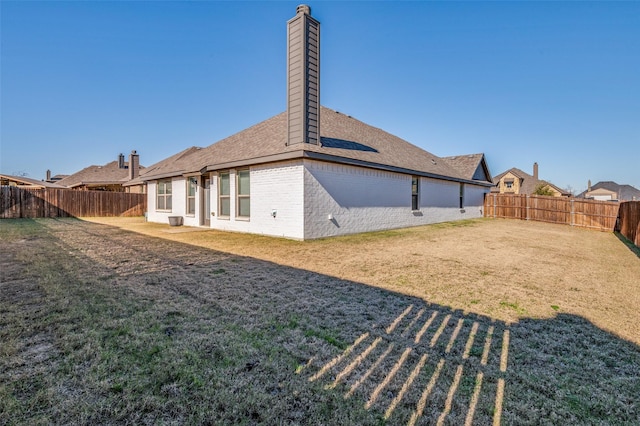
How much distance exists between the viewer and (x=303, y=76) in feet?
29.5

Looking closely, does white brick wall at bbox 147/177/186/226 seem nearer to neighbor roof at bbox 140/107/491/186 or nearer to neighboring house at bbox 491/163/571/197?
neighbor roof at bbox 140/107/491/186

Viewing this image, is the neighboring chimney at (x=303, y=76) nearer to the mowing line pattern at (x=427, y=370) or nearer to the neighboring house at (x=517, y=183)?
the mowing line pattern at (x=427, y=370)

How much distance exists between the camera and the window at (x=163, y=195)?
1513cm

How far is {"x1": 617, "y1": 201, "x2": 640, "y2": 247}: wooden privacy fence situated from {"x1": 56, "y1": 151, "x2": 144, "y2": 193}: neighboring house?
28620 millimetres

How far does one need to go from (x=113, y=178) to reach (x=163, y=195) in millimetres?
17778

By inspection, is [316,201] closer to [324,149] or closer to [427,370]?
[324,149]

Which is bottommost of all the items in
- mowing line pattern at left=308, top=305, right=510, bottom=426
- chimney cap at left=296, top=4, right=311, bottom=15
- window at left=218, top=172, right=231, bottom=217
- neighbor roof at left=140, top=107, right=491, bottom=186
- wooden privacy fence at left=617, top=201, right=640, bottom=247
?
mowing line pattern at left=308, top=305, right=510, bottom=426

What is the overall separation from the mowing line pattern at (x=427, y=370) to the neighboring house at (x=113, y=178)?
25.7 meters

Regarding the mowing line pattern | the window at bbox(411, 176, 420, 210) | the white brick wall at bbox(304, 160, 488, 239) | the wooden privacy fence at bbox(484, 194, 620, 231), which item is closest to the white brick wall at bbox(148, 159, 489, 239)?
the white brick wall at bbox(304, 160, 488, 239)

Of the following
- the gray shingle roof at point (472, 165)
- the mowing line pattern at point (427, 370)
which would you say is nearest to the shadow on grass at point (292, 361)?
the mowing line pattern at point (427, 370)

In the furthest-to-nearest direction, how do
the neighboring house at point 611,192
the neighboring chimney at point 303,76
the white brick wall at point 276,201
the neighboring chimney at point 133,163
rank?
the neighboring house at point 611,192 < the neighboring chimney at point 133,163 < the neighboring chimney at point 303,76 < the white brick wall at point 276,201

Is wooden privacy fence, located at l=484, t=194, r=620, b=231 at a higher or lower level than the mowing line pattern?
higher

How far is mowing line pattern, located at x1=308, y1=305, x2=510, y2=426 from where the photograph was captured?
5.87 feet

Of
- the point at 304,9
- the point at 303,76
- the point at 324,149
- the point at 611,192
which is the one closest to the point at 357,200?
the point at 324,149
